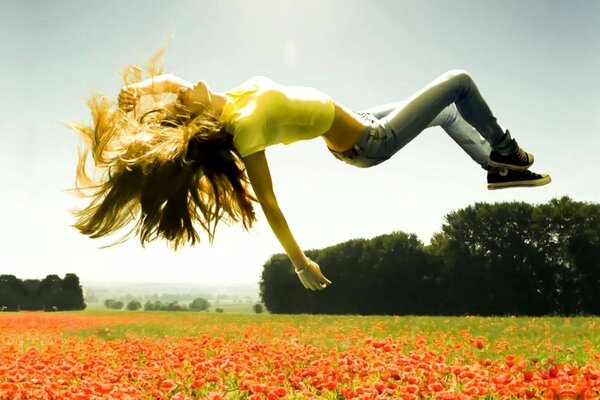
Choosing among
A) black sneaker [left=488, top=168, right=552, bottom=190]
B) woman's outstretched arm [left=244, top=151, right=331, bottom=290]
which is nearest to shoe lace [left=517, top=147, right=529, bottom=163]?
black sneaker [left=488, top=168, right=552, bottom=190]

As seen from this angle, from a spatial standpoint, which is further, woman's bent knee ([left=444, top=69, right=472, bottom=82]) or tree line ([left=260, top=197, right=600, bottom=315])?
tree line ([left=260, top=197, right=600, bottom=315])

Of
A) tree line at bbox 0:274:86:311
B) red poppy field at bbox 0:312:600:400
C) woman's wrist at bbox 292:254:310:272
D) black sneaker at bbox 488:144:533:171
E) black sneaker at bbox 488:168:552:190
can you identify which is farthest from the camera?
tree line at bbox 0:274:86:311

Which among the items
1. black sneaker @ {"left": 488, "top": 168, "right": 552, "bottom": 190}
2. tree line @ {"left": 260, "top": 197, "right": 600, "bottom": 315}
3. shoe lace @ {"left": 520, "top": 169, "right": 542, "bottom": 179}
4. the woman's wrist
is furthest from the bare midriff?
tree line @ {"left": 260, "top": 197, "right": 600, "bottom": 315}

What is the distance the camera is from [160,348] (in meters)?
6.81

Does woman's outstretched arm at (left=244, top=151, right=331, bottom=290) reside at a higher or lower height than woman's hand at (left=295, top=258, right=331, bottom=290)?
higher

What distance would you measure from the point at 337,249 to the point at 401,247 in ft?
18.3

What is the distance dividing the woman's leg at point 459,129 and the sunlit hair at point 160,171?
46.6 inches

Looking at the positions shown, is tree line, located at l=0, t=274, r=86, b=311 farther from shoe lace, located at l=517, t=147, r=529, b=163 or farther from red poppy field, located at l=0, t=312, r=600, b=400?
shoe lace, located at l=517, t=147, r=529, b=163

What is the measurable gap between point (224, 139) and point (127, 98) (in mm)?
913

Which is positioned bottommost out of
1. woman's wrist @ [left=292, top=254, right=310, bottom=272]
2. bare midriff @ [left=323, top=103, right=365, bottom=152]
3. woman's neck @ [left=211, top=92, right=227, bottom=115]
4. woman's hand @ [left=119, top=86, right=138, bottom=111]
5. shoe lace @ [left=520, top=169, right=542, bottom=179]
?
woman's wrist @ [left=292, top=254, right=310, bottom=272]

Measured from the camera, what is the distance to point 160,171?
387 cm

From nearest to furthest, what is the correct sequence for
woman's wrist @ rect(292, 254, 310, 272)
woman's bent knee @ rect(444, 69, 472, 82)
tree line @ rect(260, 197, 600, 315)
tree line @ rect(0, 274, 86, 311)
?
1. woman's wrist @ rect(292, 254, 310, 272)
2. woman's bent knee @ rect(444, 69, 472, 82)
3. tree line @ rect(260, 197, 600, 315)
4. tree line @ rect(0, 274, 86, 311)

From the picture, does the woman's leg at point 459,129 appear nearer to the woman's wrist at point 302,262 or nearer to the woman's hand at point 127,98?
the woman's wrist at point 302,262

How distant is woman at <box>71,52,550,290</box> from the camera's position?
379 cm
